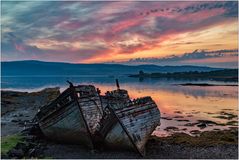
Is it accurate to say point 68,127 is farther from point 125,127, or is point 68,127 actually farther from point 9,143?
point 125,127

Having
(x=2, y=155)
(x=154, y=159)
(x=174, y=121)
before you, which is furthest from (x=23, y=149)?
(x=174, y=121)

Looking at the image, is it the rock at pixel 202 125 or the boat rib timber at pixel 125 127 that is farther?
the rock at pixel 202 125

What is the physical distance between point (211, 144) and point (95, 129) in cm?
695

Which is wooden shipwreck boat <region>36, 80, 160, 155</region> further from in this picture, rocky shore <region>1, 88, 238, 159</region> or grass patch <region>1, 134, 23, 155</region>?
grass patch <region>1, 134, 23, 155</region>

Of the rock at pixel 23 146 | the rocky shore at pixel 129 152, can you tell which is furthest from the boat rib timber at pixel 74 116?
the rock at pixel 23 146

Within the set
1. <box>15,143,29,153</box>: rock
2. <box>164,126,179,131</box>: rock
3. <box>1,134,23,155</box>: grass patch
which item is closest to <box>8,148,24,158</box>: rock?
<box>1,134,23,155</box>: grass patch

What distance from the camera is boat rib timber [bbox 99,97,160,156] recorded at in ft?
58.7

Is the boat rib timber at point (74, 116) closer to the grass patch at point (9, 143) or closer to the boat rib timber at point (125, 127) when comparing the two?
the boat rib timber at point (125, 127)

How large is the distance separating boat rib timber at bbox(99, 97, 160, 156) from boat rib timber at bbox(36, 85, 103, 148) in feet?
3.33

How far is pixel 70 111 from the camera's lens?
64.3ft

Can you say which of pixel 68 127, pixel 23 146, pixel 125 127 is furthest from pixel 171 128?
pixel 23 146

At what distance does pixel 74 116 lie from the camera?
1936 centimetres

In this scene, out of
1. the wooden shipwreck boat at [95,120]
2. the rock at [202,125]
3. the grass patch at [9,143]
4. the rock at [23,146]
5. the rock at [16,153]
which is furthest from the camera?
the rock at [202,125]

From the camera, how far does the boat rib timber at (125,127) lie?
58.7 feet
